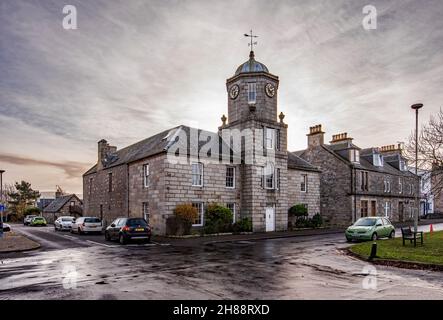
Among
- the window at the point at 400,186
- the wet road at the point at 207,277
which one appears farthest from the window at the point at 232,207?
the window at the point at 400,186

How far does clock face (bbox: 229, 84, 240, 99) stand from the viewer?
94.3 ft

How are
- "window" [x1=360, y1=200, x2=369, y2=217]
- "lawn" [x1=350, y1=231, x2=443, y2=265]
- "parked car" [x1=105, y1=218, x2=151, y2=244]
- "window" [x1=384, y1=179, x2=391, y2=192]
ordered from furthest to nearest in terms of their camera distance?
"window" [x1=384, y1=179, x2=391, y2=192]
"window" [x1=360, y1=200, x2=369, y2=217]
"parked car" [x1=105, y1=218, x2=151, y2=244]
"lawn" [x1=350, y1=231, x2=443, y2=265]

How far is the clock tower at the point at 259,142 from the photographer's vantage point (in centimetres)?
2720

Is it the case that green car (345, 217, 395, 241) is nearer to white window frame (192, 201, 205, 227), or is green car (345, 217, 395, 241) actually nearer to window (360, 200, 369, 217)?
white window frame (192, 201, 205, 227)

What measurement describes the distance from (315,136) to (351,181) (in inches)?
273

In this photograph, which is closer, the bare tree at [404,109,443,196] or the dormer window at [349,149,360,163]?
the bare tree at [404,109,443,196]

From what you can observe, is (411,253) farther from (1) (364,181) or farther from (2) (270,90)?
(1) (364,181)

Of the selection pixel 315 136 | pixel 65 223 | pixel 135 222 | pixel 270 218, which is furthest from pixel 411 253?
pixel 65 223

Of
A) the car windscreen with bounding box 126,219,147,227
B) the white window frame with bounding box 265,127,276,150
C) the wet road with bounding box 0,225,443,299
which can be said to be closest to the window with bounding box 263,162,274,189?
the white window frame with bounding box 265,127,276,150

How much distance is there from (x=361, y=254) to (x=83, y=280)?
10829 millimetres

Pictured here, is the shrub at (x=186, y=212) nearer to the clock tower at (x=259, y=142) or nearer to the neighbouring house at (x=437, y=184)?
the clock tower at (x=259, y=142)

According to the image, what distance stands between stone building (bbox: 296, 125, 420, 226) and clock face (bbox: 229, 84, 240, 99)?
47.9 ft

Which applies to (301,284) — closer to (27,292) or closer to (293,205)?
(27,292)

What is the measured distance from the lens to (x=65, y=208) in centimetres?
5769
